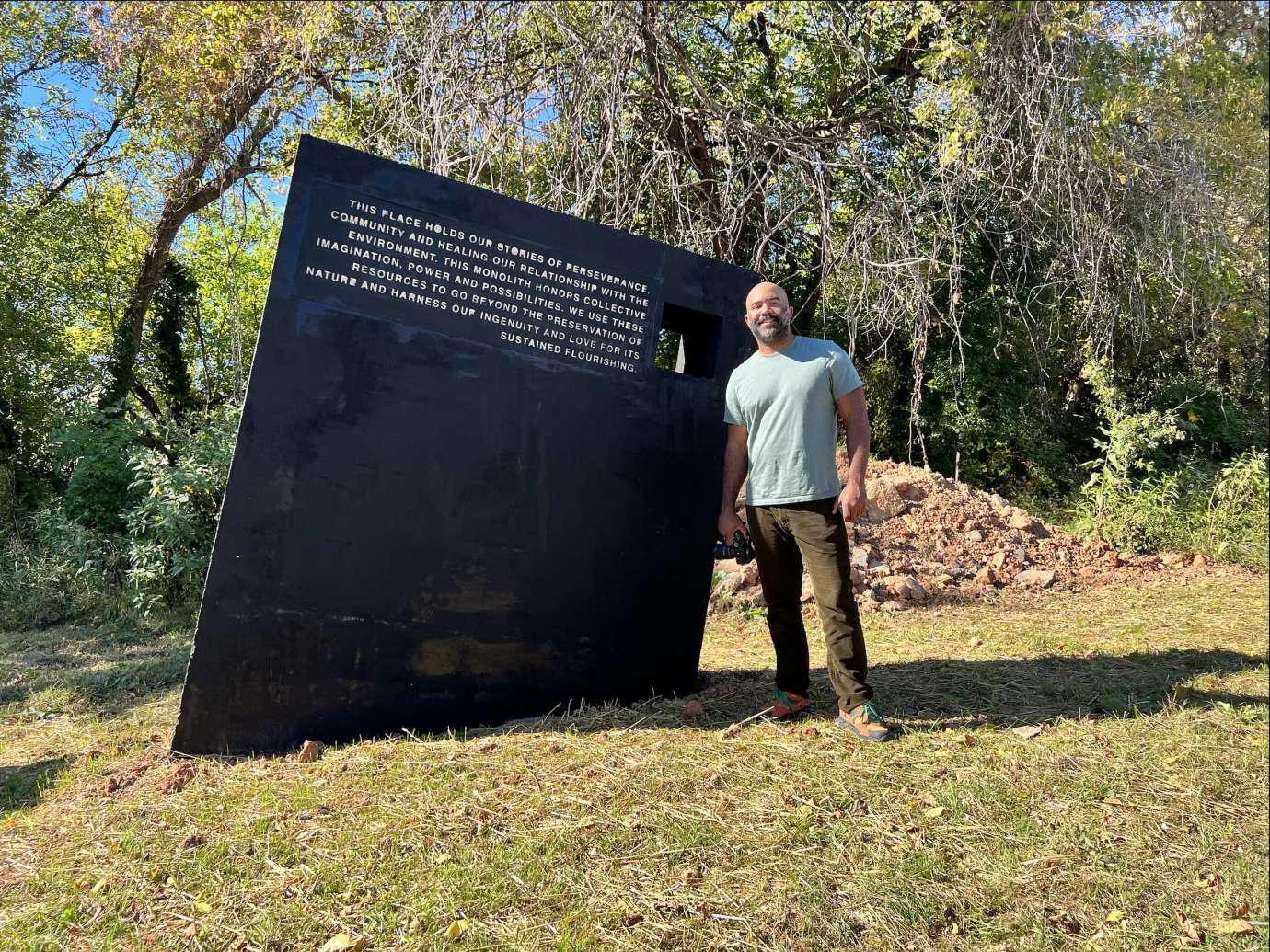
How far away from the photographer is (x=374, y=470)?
11.9 feet

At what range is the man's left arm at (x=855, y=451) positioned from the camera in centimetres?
358

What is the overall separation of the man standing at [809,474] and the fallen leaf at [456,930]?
6.32 ft

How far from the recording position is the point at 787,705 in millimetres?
3934

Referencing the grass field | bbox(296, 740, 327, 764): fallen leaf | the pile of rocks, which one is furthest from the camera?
the pile of rocks

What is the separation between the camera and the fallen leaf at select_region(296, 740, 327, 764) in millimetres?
3369

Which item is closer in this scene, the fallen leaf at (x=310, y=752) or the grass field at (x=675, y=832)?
the grass field at (x=675, y=832)

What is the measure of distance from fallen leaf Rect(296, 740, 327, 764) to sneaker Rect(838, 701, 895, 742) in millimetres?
2194

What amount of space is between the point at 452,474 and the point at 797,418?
1523 mm

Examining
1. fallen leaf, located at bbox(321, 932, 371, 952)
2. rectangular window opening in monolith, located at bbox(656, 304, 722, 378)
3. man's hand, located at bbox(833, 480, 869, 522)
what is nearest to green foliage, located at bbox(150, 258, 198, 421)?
rectangular window opening in monolith, located at bbox(656, 304, 722, 378)

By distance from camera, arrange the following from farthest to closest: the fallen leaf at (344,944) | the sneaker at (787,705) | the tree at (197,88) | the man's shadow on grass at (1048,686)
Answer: the tree at (197,88)
the man's shadow on grass at (1048,686)
the sneaker at (787,705)
the fallen leaf at (344,944)

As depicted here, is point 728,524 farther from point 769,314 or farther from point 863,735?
point 863,735

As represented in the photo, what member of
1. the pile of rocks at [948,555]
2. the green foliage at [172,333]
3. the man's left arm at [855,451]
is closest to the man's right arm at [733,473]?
the man's left arm at [855,451]

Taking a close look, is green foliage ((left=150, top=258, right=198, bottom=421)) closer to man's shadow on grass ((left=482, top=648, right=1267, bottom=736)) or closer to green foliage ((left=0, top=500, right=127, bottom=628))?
green foliage ((left=0, top=500, right=127, bottom=628))

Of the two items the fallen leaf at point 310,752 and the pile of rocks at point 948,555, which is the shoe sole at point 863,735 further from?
the pile of rocks at point 948,555
